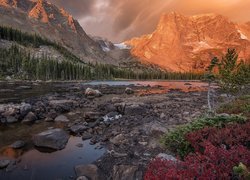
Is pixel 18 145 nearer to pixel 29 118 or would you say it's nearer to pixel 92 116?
pixel 29 118

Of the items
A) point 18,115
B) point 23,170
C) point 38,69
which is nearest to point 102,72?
point 38,69

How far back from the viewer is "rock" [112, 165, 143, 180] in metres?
11.1

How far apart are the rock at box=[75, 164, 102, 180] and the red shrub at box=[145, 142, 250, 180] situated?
5.43 metres

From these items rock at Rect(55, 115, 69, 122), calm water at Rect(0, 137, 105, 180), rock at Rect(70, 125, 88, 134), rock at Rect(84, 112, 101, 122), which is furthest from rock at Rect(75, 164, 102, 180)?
rock at Rect(84, 112, 101, 122)

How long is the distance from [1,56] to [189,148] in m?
153

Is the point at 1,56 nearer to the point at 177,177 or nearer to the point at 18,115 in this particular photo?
the point at 18,115

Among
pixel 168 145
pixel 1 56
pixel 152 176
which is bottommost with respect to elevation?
pixel 168 145

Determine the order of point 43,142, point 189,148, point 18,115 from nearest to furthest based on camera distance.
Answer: point 189,148 → point 43,142 → point 18,115

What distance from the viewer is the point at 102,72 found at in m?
185

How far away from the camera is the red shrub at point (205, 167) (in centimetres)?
675

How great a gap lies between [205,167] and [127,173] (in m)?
5.19

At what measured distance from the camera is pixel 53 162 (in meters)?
15.2

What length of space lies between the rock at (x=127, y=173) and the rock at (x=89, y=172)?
1.07 meters

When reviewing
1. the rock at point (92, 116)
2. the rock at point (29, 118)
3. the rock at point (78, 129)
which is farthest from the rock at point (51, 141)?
the rock at point (92, 116)
